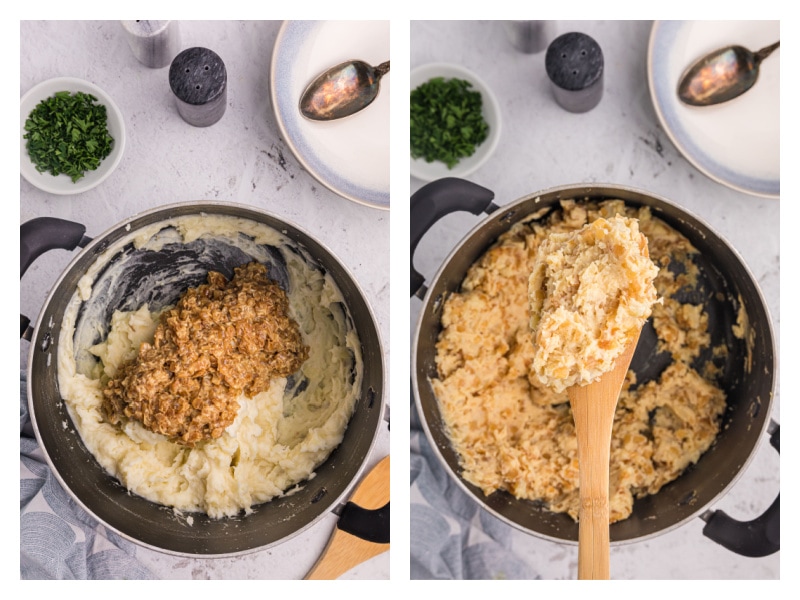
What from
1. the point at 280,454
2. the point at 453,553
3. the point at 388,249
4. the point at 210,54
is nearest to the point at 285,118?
the point at 210,54

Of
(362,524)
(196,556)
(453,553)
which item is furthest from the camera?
(453,553)

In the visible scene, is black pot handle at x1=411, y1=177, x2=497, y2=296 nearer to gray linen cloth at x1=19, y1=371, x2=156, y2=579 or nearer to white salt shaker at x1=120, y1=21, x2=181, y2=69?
white salt shaker at x1=120, y1=21, x2=181, y2=69

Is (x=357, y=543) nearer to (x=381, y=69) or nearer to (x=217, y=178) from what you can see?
(x=217, y=178)

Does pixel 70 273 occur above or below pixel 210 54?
below

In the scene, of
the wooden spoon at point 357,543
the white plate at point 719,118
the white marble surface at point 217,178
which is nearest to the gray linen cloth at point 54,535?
the white marble surface at point 217,178

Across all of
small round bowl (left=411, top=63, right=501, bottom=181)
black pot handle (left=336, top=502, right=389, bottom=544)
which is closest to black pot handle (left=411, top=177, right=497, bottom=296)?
small round bowl (left=411, top=63, right=501, bottom=181)

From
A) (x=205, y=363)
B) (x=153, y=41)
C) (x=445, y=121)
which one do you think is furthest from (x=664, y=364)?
(x=153, y=41)
